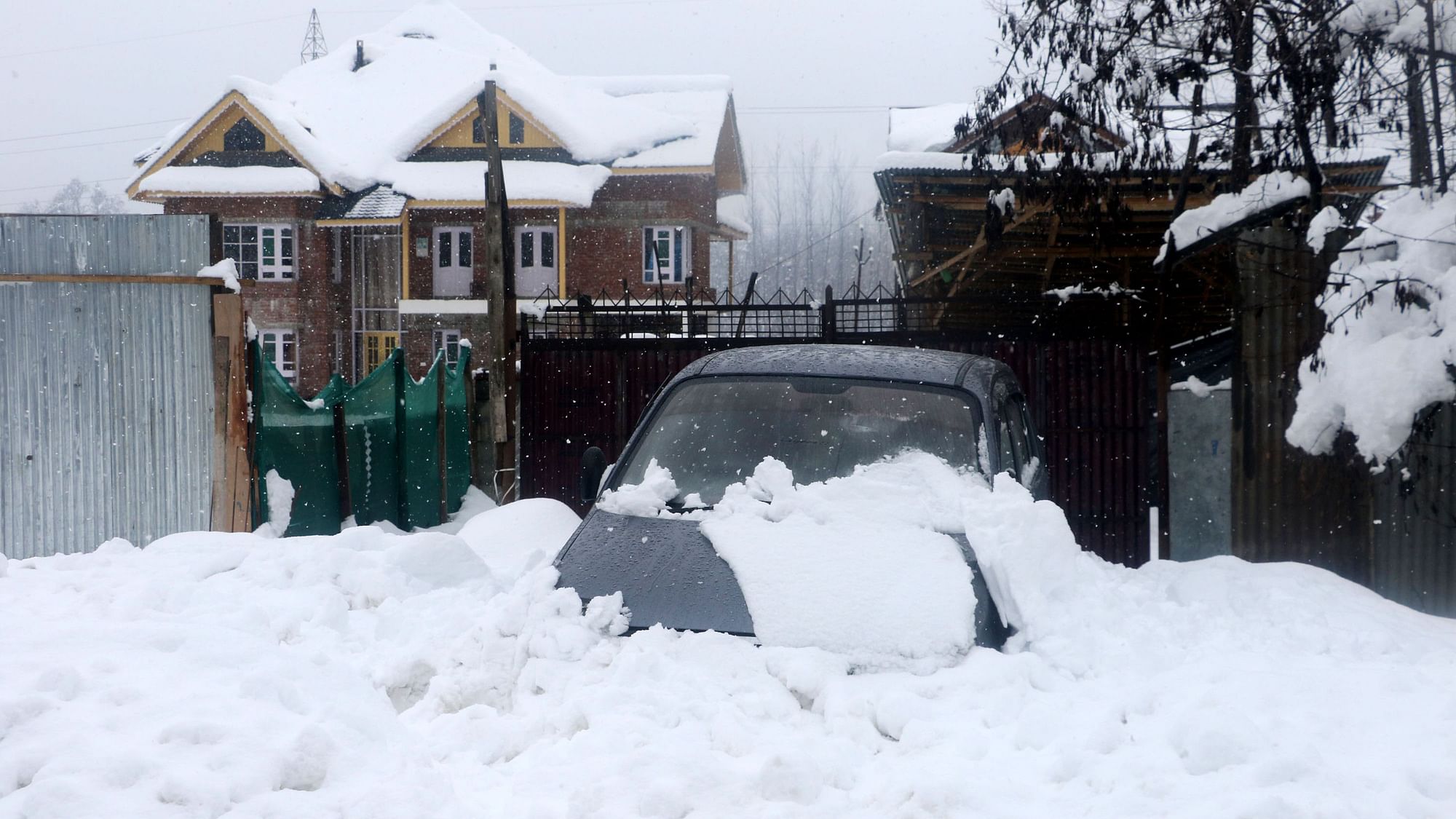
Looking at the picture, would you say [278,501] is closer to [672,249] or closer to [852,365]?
[852,365]

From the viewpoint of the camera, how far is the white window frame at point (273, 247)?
104ft

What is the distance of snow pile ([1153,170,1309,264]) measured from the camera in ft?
24.1

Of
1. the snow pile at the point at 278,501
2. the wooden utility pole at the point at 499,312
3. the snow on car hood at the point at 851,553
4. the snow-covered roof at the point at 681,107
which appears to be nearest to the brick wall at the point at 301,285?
the snow-covered roof at the point at 681,107

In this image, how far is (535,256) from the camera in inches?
1240

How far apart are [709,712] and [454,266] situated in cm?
3034

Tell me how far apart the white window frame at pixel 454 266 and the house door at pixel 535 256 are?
59.6 inches

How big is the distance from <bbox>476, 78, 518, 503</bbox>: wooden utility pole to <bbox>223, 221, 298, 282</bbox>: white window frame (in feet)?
75.1

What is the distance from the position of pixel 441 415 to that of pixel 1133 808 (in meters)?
10.3

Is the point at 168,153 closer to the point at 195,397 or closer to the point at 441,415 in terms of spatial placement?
the point at 441,415

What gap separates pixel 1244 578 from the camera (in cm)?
601

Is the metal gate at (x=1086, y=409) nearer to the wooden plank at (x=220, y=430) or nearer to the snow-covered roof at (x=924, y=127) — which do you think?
the snow-covered roof at (x=924, y=127)

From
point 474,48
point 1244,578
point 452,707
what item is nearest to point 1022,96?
point 1244,578

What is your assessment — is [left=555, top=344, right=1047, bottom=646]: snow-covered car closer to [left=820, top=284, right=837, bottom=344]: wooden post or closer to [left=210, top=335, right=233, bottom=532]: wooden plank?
[left=820, top=284, right=837, bottom=344]: wooden post

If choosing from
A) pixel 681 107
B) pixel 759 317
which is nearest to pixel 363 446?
pixel 759 317
